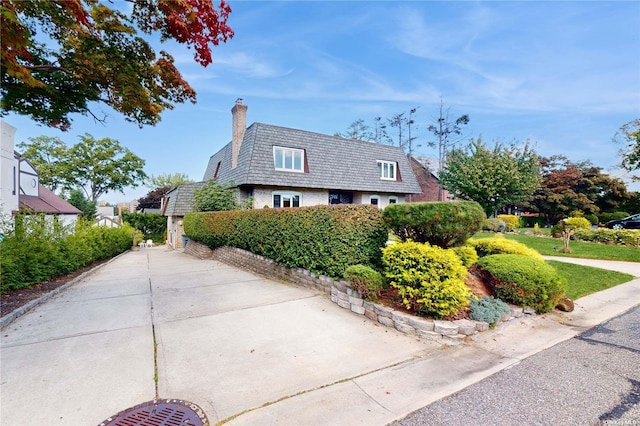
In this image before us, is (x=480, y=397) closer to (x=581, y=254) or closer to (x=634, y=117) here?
(x=581, y=254)

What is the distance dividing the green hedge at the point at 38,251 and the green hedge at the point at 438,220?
8487 mm

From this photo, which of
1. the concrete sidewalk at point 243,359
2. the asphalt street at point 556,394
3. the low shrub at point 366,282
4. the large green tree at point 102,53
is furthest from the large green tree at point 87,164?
the asphalt street at point 556,394

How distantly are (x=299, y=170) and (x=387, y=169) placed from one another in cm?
749

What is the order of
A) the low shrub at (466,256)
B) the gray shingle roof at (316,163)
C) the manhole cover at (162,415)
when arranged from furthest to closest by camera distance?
the gray shingle roof at (316,163), the low shrub at (466,256), the manhole cover at (162,415)

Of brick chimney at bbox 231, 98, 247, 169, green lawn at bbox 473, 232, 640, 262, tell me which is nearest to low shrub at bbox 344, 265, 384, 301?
green lawn at bbox 473, 232, 640, 262

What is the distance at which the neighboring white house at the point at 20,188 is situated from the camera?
1252cm

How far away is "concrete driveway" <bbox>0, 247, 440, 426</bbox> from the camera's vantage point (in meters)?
2.69

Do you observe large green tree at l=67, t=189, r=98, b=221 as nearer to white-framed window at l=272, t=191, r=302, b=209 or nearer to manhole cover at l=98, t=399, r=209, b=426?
white-framed window at l=272, t=191, r=302, b=209

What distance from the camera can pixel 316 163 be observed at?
16.9m

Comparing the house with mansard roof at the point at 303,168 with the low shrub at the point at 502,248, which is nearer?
the low shrub at the point at 502,248

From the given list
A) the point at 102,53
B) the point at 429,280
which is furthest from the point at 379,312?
the point at 102,53

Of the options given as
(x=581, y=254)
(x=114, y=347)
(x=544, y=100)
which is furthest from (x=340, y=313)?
(x=544, y=100)

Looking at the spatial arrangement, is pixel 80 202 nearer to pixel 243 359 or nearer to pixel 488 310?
pixel 243 359

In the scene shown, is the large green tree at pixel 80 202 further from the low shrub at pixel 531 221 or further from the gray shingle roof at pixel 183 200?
the low shrub at pixel 531 221
